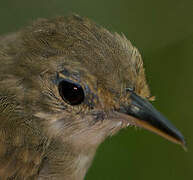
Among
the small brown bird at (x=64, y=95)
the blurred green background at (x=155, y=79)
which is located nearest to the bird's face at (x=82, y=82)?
the small brown bird at (x=64, y=95)

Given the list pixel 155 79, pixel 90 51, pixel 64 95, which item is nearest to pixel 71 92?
pixel 64 95

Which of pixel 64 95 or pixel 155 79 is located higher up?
pixel 155 79

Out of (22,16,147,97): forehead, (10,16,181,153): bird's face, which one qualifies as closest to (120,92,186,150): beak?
(10,16,181,153): bird's face

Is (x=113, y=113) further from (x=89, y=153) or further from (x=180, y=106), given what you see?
(x=180, y=106)

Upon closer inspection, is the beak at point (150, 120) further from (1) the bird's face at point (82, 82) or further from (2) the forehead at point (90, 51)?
(2) the forehead at point (90, 51)

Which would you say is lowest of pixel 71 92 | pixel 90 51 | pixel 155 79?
pixel 71 92

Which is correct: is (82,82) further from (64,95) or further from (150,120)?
(150,120)
